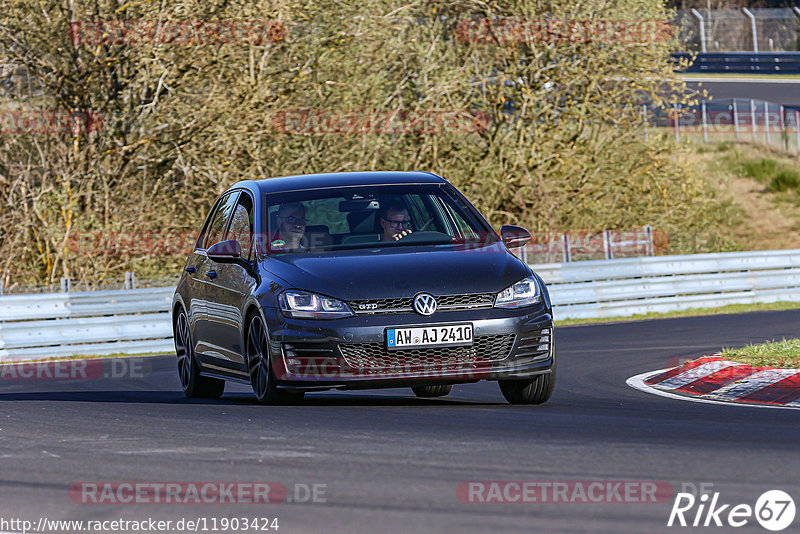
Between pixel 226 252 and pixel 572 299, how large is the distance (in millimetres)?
14253

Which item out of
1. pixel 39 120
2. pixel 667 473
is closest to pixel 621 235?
pixel 39 120

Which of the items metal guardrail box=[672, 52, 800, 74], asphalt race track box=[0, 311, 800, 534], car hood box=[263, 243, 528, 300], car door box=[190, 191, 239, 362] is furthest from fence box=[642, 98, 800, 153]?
car hood box=[263, 243, 528, 300]

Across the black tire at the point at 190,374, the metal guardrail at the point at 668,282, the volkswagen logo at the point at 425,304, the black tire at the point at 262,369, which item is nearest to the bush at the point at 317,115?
the metal guardrail at the point at 668,282

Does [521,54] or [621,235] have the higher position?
[521,54]

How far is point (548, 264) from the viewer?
23.8 m

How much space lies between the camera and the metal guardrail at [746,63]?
55.7m

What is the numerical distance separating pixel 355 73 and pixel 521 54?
13.5 feet

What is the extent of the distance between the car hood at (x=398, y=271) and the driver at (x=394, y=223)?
1.05 feet

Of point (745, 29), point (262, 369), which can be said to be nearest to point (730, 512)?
point (262, 369)

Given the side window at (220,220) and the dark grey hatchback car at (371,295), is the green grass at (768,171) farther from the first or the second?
the dark grey hatchback car at (371,295)

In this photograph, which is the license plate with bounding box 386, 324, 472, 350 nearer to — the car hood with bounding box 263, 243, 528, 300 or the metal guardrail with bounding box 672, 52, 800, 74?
the car hood with bounding box 263, 243, 528, 300

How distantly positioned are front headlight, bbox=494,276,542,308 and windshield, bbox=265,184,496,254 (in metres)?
Result: 0.77

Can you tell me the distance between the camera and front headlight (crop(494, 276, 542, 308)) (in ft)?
30.3

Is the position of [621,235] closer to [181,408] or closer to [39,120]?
[39,120]
